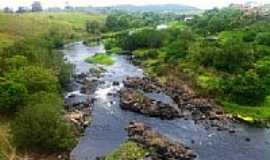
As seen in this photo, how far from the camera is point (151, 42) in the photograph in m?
157

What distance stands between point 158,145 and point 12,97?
26.3m

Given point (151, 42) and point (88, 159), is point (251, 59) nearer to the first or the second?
point (151, 42)

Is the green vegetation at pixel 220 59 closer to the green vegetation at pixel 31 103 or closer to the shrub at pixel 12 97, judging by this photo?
the green vegetation at pixel 31 103

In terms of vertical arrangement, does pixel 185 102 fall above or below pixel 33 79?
below

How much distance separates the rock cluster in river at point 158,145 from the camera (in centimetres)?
6794

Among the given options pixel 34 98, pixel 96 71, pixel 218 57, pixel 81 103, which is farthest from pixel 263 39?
pixel 34 98

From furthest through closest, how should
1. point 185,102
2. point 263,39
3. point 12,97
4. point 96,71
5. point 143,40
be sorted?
point 143,40 < point 263,39 < point 96,71 < point 185,102 < point 12,97

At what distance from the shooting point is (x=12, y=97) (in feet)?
258

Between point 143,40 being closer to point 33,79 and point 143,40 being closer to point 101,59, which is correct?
point 101,59

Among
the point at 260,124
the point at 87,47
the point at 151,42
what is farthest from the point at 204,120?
the point at 87,47

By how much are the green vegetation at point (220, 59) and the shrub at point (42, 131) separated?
37611 millimetres

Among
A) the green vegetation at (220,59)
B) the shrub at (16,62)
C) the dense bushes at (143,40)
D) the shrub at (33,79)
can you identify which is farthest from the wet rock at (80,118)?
the dense bushes at (143,40)

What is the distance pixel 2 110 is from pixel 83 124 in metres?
14.0

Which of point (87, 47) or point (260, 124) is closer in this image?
point (260, 124)
